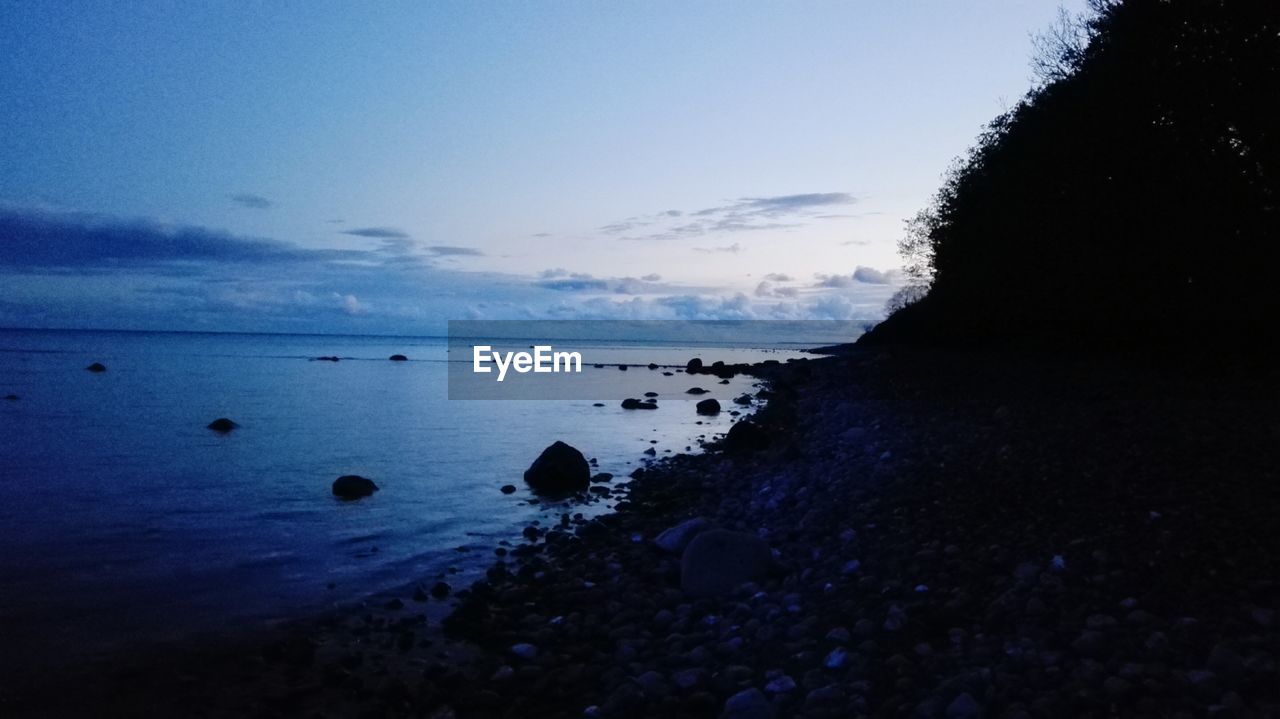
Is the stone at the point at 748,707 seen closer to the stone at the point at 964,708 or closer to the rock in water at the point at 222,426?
the stone at the point at 964,708

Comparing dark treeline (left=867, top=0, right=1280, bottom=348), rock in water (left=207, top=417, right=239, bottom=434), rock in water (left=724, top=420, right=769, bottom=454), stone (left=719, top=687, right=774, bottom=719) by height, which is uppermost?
dark treeline (left=867, top=0, right=1280, bottom=348)

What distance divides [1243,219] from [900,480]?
16.8m

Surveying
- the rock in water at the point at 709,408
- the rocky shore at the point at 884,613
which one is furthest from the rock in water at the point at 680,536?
the rock in water at the point at 709,408

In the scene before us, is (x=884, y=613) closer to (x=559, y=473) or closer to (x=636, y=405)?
(x=559, y=473)

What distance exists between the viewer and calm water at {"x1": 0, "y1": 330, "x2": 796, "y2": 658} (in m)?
9.66

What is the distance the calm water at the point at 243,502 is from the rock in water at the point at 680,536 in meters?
2.63

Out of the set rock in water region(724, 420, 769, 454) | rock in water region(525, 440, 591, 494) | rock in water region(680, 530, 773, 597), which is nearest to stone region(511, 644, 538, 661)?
rock in water region(680, 530, 773, 597)

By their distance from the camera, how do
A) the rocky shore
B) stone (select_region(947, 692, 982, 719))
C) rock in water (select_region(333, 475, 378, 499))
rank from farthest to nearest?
1. rock in water (select_region(333, 475, 378, 499))
2. the rocky shore
3. stone (select_region(947, 692, 982, 719))

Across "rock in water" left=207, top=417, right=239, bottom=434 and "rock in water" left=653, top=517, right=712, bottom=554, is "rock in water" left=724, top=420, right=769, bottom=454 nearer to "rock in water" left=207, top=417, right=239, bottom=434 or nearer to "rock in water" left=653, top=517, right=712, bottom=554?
"rock in water" left=653, top=517, right=712, bottom=554

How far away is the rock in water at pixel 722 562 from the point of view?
898 cm

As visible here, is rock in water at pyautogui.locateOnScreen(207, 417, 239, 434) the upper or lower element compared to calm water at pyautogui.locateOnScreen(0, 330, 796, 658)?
upper

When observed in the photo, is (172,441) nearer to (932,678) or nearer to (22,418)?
(22,418)

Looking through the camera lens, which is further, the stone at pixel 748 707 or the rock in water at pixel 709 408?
the rock in water at pixel 709 408

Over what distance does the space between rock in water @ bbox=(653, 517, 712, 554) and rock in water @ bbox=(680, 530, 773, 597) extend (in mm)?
1197
